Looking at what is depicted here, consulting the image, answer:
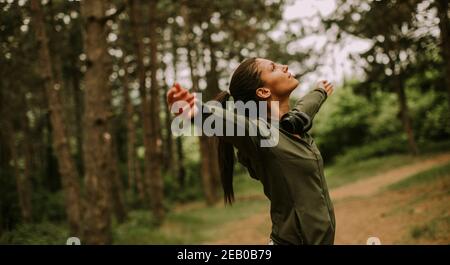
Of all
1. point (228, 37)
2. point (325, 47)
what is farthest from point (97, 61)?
point (228, 37)

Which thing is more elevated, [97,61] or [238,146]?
[97,61]

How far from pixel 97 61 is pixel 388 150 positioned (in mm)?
25473

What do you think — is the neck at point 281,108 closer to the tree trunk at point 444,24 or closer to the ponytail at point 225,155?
the ponytail at point 225,155

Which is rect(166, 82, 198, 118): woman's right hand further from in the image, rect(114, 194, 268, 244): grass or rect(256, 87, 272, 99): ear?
rect(114, 194, 268, 244): grass

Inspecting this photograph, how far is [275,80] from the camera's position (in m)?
2.77

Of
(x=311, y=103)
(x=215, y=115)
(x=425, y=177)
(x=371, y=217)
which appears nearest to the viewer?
(x=215, y=115)

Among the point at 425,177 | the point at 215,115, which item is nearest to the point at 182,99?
the point at 215,115

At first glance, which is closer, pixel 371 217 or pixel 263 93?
pixel 263 93

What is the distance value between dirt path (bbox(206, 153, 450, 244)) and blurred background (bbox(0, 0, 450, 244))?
67mm

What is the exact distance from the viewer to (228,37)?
26062 mm

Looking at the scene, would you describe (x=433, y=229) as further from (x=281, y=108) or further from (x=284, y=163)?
(x=284, y=163)

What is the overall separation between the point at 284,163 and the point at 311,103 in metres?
0.77
